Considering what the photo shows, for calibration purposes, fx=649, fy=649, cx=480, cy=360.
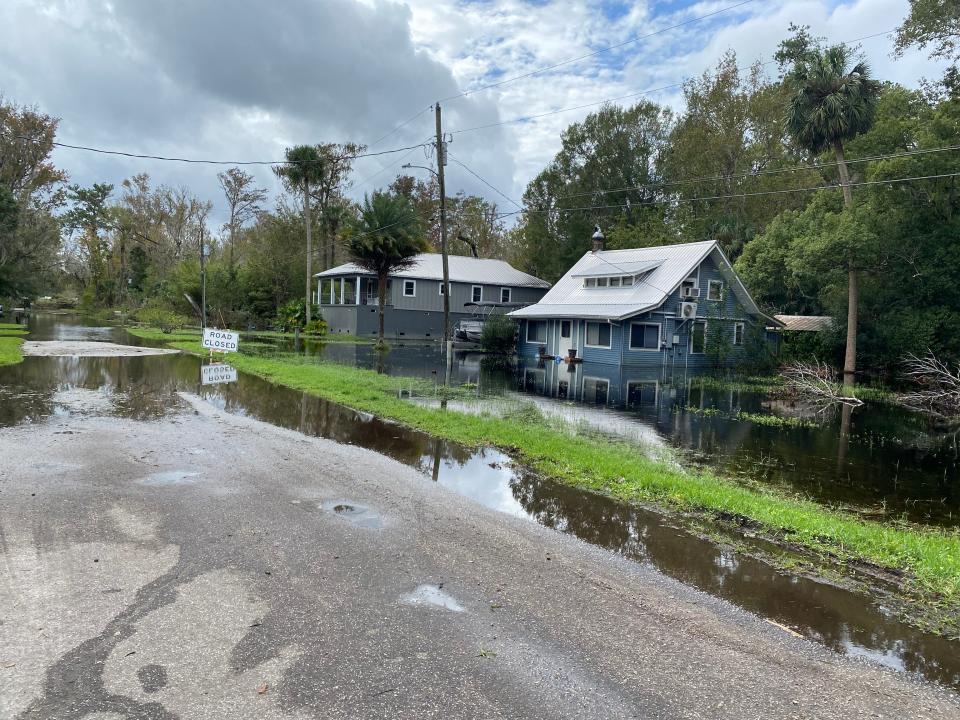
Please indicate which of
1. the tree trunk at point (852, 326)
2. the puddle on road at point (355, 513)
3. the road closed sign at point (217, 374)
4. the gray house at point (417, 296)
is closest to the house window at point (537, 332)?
the gray house at point (417, 296)

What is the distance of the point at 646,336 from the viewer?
32594 mm

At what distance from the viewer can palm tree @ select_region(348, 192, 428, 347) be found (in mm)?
37375

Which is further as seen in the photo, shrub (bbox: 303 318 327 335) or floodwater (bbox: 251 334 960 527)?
shrub (bbox: 303 318 327 335)

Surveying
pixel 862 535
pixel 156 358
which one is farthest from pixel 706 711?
pixel 156 358

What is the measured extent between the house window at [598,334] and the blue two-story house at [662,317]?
0.17ft

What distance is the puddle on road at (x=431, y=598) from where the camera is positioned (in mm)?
4723

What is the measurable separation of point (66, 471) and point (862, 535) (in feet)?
30.2

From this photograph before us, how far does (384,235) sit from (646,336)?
1581 cm

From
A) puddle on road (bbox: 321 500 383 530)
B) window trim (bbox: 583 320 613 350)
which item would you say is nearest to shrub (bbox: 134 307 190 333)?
window trim (bbox: 583 320 613 350)

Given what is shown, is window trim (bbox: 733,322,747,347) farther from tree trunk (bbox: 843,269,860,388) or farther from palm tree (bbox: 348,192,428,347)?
palm tree (bbox: 348,192,428,347)

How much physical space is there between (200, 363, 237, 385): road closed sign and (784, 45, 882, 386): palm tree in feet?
79.2

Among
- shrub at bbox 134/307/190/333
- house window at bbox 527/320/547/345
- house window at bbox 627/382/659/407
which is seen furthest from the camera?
shrub at bbox 134/307/190/333

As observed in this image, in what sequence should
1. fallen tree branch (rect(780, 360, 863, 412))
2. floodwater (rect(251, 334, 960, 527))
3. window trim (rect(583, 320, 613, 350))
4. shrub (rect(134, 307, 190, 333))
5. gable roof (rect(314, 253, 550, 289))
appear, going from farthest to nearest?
gable roof (rect(314, 253, 550, 289))
shrub (rect(134, 307, 190, 333))
window trim (rect(583, 320, 613, 350))
fallen tree branch (rect(780, 360, 863, 412))
floodwater (rect(251, 334, 960, 527))

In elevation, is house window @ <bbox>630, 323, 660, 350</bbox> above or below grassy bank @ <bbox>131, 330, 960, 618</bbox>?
above
